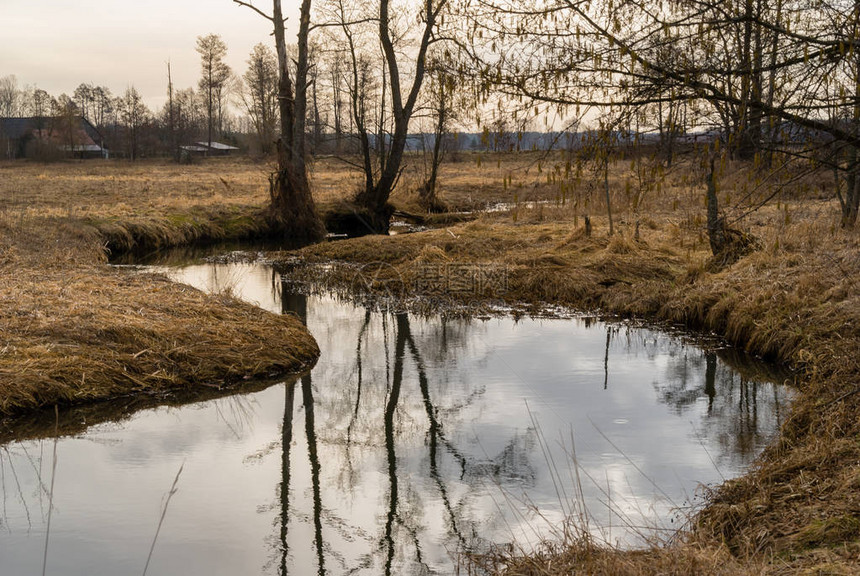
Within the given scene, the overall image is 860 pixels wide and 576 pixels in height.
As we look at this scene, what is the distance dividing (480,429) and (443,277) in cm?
612

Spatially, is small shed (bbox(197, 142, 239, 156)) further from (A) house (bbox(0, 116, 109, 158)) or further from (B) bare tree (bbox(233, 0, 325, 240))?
(B) bare tree (bbox(233, 0, 325, 240))

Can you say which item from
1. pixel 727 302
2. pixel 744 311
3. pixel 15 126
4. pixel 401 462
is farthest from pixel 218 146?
pixel 401 462

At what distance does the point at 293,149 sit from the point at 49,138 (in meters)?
42.9

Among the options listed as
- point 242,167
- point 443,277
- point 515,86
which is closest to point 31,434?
point 515,86

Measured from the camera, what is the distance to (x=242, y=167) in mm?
49062

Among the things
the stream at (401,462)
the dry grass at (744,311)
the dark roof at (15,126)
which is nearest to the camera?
the dry grass at (744,311)

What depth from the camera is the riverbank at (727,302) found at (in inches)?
163

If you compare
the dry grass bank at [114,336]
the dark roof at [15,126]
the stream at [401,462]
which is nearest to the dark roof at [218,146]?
the dark roof at [15,126]

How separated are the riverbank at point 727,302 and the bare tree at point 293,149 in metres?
3.06

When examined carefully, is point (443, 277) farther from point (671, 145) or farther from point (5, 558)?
point (5, 558)

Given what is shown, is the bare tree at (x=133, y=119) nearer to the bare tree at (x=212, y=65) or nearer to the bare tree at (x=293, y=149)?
the bare tree at (x=212, y=65)

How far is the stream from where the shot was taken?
502 centimetres

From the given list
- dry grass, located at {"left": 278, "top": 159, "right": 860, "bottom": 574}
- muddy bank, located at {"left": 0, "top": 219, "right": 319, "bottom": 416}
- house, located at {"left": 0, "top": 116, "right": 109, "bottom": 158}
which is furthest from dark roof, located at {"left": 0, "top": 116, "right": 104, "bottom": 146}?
muddy bank, located at {"left": 0, "top": 219, "right": 319, "bottom": 416}

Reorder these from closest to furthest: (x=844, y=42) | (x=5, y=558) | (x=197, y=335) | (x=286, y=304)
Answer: (x=844, y=42) < (x=5, y=558) < (x=197, y=335) < (x=286, y=304)
